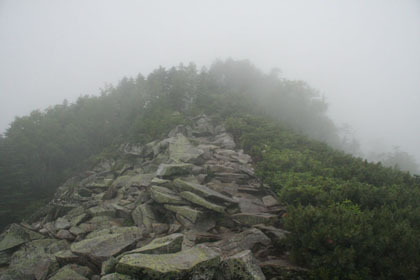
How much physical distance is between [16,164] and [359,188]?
41077mm

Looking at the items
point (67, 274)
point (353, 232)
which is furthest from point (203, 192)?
point (353, 232)

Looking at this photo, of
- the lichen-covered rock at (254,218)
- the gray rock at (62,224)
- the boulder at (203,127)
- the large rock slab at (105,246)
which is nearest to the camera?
the large rock slab at (105,246)

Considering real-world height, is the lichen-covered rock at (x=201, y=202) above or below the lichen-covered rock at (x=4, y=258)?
above

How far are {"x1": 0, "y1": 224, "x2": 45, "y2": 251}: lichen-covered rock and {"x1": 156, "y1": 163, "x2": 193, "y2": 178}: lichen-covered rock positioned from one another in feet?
25.3

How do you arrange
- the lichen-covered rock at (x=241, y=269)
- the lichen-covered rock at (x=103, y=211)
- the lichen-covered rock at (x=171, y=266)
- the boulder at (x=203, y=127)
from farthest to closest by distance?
the boulder at (x=203, y=127), the lichen-covered rock at (x=103, y=211), the lichen-covered rock at (x=241, y=269), the lichen-covered rock at (x=171, y=266)

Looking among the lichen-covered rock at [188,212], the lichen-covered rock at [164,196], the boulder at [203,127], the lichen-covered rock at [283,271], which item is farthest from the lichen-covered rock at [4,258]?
the boulder at [203,127]

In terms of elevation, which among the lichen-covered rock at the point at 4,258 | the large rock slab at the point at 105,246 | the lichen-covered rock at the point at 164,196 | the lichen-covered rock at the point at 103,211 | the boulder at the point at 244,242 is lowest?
the lichen-covered rock at the point at 4,258

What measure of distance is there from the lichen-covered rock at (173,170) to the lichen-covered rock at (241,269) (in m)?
7.78

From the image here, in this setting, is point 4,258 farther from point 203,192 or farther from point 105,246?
point 203,192

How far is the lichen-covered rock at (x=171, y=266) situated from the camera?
5.31 metres

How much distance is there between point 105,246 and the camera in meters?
8.13

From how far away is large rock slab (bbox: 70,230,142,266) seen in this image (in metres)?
7.82

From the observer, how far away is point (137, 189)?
14539mm

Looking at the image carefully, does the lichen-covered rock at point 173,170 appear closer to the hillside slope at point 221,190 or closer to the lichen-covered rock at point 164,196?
the hillside slope at point 221,190
